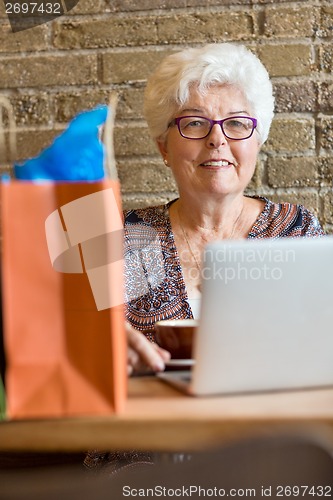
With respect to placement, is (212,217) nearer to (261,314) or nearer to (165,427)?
(261,314)

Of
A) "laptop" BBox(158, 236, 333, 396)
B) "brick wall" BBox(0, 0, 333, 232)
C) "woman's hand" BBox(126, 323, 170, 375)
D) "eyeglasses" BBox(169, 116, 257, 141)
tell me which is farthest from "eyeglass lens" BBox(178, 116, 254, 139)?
"laptop" BBox(158, 236, 333, 396)

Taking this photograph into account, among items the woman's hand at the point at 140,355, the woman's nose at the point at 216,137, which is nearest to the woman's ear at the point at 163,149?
the woman's nose at the point at 216,137

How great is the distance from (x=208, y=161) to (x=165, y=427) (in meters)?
1.33

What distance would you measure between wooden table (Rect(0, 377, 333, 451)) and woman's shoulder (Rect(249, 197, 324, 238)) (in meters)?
1.21

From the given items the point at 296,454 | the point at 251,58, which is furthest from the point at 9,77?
the point at 296,454

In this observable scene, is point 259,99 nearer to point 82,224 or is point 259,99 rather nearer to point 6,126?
point 6,126

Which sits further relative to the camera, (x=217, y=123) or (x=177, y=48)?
(x=177, y=48)

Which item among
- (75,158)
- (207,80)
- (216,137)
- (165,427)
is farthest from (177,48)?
(165,427)

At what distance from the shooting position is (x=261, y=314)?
0.75 m

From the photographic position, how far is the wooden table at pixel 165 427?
0.65m

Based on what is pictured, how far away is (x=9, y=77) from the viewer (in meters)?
2.25

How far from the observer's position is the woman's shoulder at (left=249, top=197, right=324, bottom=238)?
6.20 feet

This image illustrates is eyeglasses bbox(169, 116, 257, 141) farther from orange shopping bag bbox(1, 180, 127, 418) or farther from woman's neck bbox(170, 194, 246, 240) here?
orange shopping bag bbox(1, 180, 127, 418)

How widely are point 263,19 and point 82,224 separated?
1.69m
